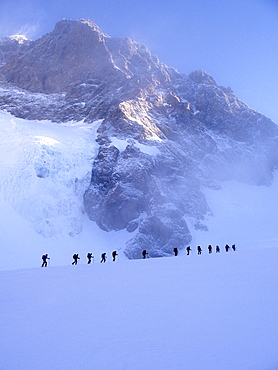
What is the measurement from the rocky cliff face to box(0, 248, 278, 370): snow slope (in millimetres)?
39305

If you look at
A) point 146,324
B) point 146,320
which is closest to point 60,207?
point 146,320

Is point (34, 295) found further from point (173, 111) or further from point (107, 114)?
point (173, 111)

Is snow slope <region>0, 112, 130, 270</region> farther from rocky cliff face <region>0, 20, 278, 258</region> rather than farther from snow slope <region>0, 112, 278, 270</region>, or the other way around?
rocky cliff face <region>0, 20, 278, 258</region>

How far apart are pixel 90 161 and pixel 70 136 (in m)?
10.8

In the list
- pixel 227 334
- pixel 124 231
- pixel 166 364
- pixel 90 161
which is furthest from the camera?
pixel 90 161

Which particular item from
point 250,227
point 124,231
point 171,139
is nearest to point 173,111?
point 171,139

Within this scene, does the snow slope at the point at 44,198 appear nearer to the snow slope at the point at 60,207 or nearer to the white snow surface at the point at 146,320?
the snow slope at the point at 60,207

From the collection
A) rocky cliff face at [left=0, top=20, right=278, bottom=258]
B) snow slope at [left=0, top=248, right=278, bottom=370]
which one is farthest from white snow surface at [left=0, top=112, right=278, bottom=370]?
rocky cliff face at [left=0, top=20, right=278, bottom=258]

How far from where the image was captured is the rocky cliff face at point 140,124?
5409cm

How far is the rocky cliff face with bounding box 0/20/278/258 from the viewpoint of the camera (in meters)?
54.1

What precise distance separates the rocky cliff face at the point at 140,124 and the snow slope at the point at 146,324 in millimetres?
39305

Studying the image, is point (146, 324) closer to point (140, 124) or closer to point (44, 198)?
point (44, 198)

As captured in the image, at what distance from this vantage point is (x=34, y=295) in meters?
8.73

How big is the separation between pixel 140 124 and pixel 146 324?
67.6m
